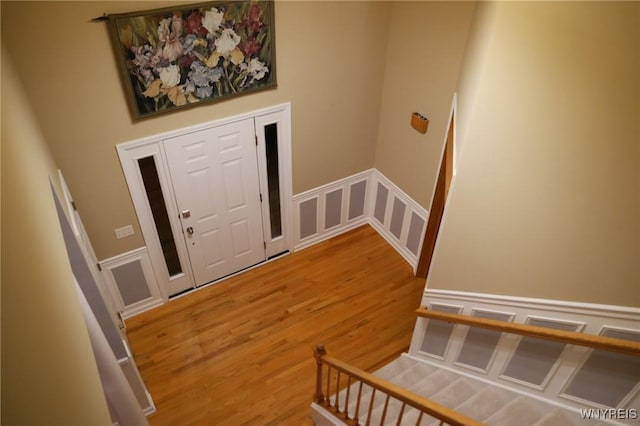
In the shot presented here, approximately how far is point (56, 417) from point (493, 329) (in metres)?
2.94

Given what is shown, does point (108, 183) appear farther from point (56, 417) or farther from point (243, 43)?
point (56, 417)

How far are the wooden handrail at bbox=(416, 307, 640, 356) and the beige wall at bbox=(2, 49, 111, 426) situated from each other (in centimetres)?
257

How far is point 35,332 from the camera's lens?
928 mm

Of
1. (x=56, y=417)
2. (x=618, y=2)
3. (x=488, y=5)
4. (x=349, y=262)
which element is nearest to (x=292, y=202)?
(x=349, y=262)

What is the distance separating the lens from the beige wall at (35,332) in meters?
0.78

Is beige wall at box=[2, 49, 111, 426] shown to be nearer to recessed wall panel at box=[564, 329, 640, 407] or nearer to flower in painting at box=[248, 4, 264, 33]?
flower in painting at box=[248, 4, 264, 33]

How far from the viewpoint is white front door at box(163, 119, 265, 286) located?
4.19 metres

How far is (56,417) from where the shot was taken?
0.92 meters

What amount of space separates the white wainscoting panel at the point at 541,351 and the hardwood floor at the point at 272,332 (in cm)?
92

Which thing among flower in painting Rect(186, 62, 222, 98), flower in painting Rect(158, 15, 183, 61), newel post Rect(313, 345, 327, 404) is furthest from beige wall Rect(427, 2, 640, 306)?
flower in painting Rect(158, 15, 183, 61)

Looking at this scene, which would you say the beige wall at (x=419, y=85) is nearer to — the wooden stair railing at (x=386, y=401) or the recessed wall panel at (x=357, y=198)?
the recessed wall panel at (x=357, y=198)

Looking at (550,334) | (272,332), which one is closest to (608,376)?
(550,334)

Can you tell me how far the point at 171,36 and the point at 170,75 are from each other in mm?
315

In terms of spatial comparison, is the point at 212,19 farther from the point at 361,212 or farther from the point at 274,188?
the point at 361,212
